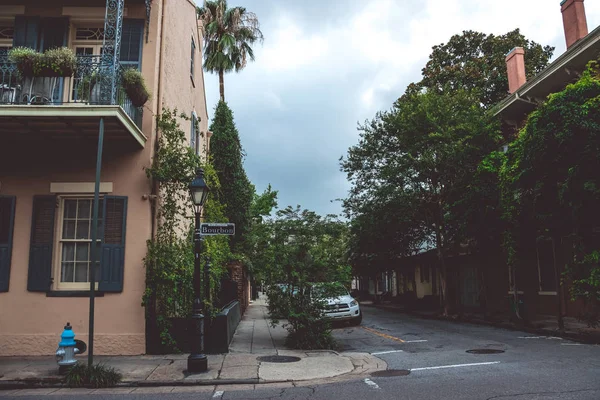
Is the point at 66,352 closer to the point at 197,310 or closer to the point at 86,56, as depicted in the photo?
the point at 197,310

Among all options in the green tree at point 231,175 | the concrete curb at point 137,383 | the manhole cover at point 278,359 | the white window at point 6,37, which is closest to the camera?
the concrete curb at point 137,383

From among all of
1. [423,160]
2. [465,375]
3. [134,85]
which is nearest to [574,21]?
Result: [423,160]

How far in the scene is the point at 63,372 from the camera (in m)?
8.03

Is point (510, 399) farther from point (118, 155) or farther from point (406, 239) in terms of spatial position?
point (406, 239)

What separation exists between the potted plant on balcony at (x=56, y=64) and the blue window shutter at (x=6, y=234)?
285cm

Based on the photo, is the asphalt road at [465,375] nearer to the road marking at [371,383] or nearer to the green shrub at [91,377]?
the road marking at [371,383]

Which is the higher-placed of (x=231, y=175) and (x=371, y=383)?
(x=231, y=175)

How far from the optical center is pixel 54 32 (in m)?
11.0

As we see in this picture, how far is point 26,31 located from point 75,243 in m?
4.89

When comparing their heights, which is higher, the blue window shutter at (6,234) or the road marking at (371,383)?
the blue window shutter at (6,234)

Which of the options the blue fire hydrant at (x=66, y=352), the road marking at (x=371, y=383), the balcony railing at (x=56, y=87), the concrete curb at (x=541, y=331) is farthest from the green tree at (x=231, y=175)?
the road marking at (x=371, y=383)

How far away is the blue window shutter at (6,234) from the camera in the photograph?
10172 mm

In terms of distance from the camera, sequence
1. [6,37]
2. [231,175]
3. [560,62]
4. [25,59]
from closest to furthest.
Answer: [25,59] < [6,37] < [560,62] < [231,175]

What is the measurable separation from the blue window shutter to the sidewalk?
1.68 metres
